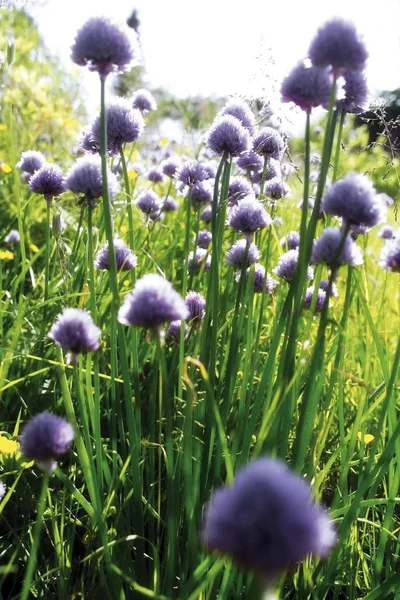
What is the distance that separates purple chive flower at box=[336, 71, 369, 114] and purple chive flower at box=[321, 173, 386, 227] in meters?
0.31

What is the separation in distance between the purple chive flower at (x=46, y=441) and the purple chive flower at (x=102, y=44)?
1.61 ft

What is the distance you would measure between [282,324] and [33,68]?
4.36 meters

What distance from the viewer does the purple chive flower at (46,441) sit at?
2.27 ft

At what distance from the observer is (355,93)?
1046 mm

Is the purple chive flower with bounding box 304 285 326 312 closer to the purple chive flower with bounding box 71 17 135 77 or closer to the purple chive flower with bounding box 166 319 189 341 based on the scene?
the purple chive flower with bounding box 166 319 189 341

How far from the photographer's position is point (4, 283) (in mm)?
2064

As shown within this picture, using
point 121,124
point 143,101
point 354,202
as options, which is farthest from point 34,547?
point 143,101

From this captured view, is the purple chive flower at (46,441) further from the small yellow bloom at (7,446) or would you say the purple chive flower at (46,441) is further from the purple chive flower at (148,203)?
the purple chive flower at (148,203)

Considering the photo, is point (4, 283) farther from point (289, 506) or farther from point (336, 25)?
point (289, 506)

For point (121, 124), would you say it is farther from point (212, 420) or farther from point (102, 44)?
point (212, 420)

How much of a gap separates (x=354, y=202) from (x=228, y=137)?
0.44 metres

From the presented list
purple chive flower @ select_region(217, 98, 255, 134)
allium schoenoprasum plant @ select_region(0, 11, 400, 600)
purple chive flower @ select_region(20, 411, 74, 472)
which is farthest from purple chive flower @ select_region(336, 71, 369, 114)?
purple chive flower @ select_region(20, 411, 74, 472)

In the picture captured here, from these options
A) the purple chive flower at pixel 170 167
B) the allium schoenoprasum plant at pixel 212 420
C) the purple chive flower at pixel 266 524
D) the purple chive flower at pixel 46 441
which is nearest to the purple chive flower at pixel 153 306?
the allium schoenoprasum plant at pixel 212 420

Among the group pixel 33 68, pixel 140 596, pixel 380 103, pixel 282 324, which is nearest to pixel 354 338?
pixel 380 103
